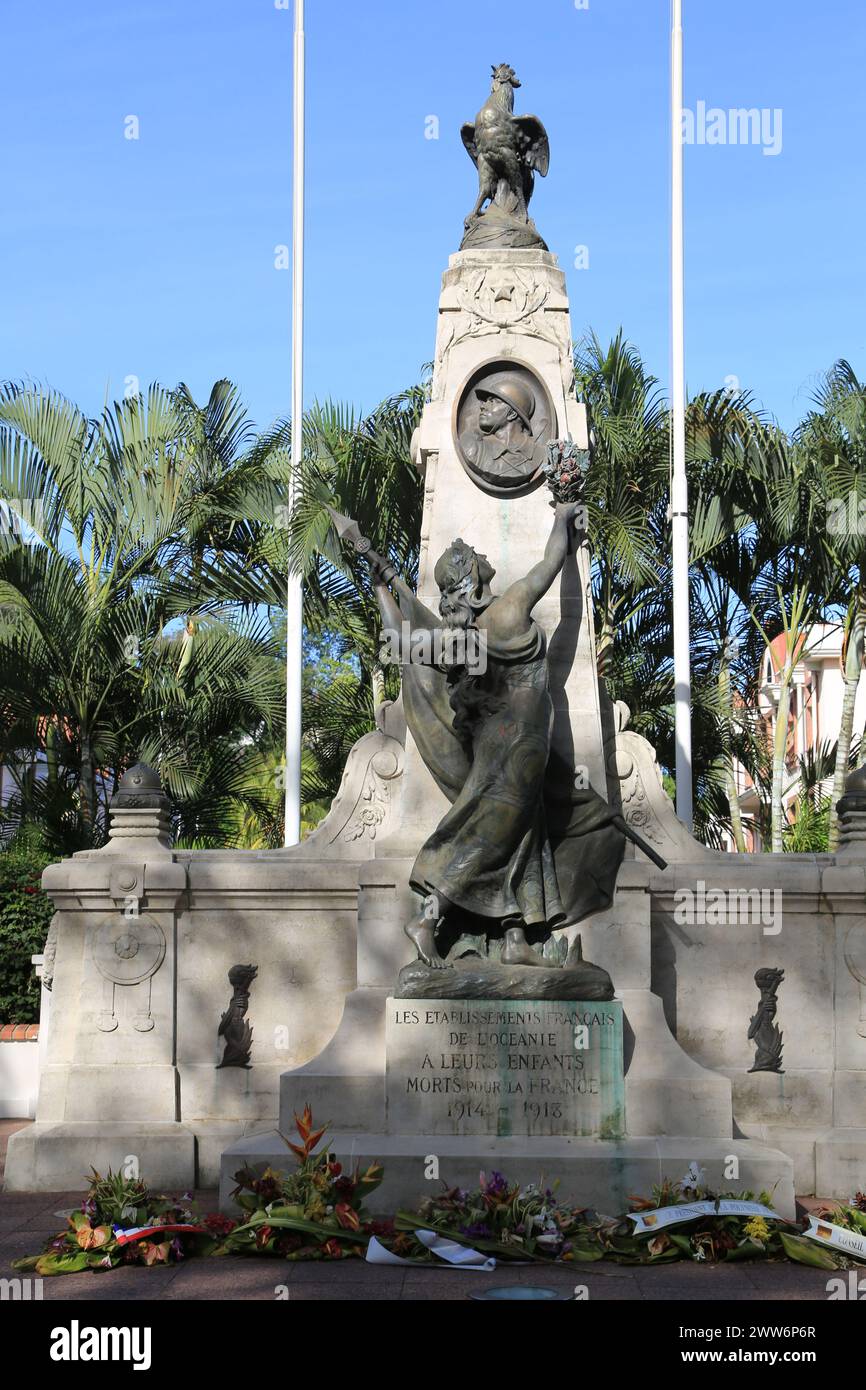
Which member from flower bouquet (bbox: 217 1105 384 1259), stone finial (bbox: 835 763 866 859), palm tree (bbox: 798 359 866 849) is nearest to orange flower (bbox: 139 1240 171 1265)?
flower bouquet (bbox: 217 1105 384 1259)

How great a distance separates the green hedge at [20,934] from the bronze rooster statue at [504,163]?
683cm

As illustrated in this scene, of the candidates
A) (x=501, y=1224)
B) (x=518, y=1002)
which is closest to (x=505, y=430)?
(x=518, y=1002)

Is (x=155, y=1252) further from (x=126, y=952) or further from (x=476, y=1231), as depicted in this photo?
(x=126, y=952)

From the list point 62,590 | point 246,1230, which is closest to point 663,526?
point 62,590

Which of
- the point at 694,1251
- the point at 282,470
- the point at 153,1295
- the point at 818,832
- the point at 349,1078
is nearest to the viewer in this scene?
the point at 153,1295

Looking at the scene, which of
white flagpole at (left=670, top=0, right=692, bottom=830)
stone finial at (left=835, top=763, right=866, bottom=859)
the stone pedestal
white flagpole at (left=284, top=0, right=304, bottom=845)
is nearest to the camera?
the stone pedestal

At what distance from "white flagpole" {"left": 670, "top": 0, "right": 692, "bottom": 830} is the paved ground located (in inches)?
310

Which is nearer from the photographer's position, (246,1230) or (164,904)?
(246,1230)

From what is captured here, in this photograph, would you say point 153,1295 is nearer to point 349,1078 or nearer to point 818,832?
point 349,1078

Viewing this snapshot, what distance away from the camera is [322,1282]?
8.04 metres

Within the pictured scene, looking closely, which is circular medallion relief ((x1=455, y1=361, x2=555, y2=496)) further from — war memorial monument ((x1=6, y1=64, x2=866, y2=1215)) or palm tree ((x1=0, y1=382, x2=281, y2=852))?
palm tree ((x1=0, y1=382, x2=281, y2=852))

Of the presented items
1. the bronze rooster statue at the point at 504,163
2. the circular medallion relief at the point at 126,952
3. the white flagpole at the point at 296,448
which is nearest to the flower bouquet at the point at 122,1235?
the circular medallion relief at the point at 126,952

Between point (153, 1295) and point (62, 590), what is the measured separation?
36.6 feet

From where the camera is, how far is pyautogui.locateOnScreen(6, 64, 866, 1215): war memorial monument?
9.91 meters
